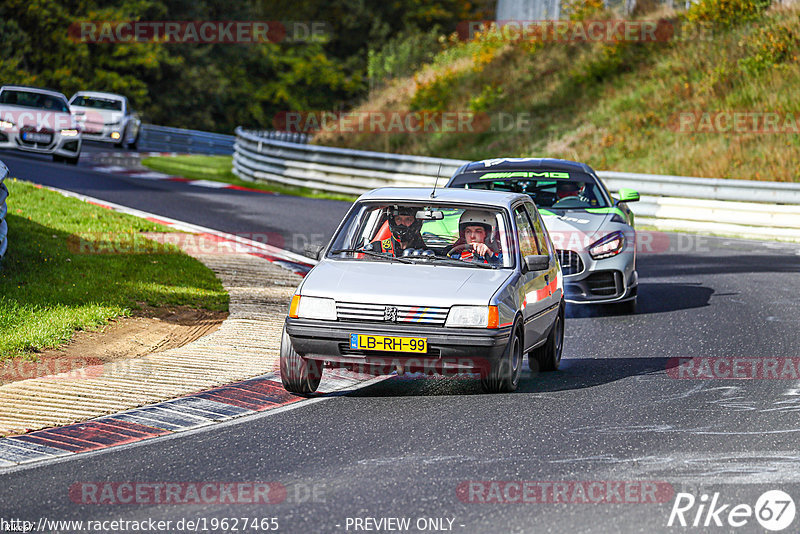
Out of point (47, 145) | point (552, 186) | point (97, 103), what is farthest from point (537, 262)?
point (97, 103)

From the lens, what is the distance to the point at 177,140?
45.8 metres

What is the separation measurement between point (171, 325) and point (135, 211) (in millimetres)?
9029

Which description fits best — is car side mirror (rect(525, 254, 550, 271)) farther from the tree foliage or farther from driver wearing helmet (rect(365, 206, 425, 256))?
the tree foliage

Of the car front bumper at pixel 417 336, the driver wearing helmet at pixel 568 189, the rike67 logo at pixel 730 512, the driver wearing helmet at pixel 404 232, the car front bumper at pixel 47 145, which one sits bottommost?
the car front bumper at pixel 47 145

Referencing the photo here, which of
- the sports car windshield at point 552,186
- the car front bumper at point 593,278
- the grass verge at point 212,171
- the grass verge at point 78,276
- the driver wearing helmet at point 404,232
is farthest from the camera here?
the grass verge at point 212,171

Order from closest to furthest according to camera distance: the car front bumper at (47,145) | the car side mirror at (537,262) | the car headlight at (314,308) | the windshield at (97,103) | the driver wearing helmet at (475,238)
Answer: the car headlight at (314,308), the car side mirror at (537,262), the driver wearing helmet at (475,238), the car front bumper at (47,145), the windshield at (97,103)

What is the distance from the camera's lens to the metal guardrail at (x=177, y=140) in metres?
45.3

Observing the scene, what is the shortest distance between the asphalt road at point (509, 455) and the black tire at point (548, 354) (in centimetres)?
21

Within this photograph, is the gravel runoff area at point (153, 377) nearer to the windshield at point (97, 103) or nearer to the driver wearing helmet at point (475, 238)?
the driver wearing helmet at point (475, 238)

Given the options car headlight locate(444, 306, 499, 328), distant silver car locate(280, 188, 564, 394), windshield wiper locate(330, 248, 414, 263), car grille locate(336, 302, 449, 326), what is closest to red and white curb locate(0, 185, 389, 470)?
distant silver car locate(280, 188, 564, 394)

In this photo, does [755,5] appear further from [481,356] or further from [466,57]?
[481,356]

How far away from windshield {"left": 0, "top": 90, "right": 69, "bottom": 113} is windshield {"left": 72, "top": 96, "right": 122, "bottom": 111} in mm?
6728

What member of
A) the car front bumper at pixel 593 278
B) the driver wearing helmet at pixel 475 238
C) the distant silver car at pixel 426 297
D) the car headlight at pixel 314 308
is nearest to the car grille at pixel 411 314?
the distant silver car at pixel 426 297

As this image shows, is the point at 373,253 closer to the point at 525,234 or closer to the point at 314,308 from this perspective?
the point at 314,308
